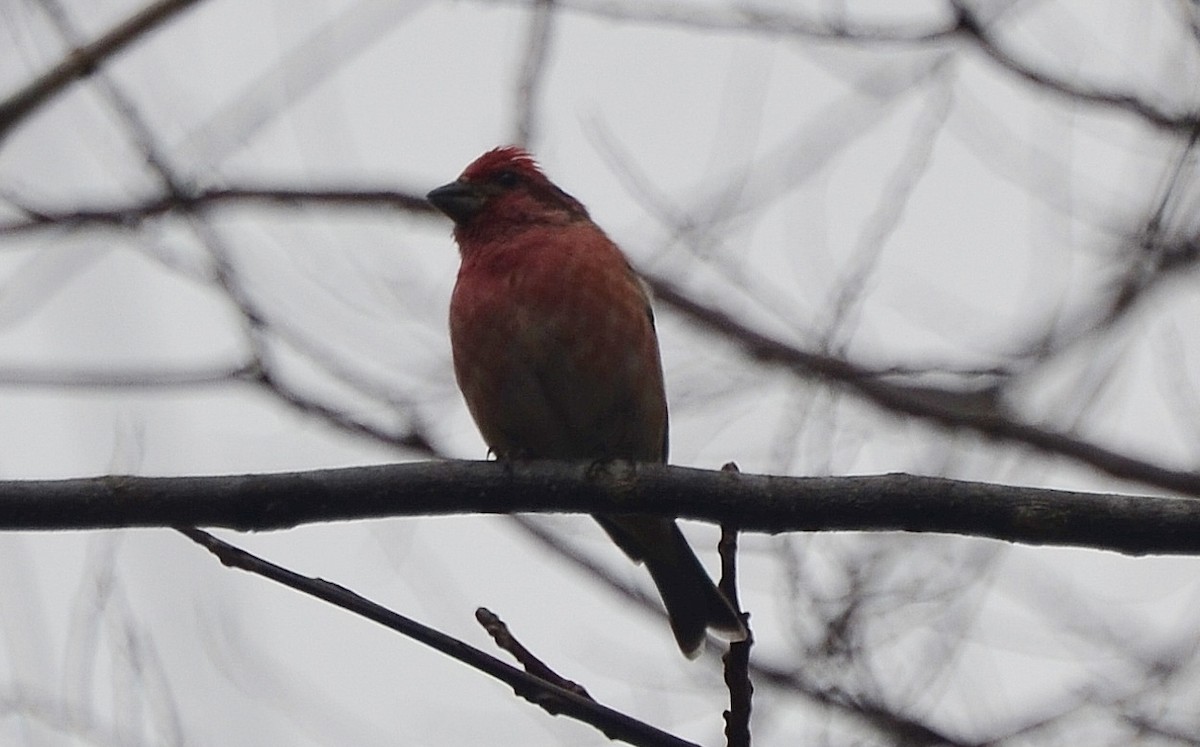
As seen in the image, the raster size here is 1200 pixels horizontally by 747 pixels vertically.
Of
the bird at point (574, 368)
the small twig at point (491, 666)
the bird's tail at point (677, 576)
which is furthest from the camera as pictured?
the bird's tail at point (677, 576)

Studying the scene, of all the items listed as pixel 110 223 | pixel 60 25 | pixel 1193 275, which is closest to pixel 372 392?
pixel 110 223

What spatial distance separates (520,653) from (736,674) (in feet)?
1.51

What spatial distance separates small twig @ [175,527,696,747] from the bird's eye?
4245 mm

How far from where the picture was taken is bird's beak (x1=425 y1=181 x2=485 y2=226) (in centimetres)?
718

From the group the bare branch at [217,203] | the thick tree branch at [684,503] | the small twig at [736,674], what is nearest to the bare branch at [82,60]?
the bare branch at [217,203]

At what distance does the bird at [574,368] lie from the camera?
20.4 ft

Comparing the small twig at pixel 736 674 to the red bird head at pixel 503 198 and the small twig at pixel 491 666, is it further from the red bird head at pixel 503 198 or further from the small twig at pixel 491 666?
the red bird head at pixel 503 198

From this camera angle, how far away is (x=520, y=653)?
3.41 metres

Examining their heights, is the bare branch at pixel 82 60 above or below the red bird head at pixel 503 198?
below

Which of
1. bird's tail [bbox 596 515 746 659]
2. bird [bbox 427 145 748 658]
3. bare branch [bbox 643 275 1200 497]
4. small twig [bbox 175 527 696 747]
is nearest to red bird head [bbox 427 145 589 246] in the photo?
bird [bbox 427 145 748 658]

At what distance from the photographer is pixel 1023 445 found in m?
6.10

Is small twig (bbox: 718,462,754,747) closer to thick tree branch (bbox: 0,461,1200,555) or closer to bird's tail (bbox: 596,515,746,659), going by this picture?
thick tree branch (bbox: 0,461,1200,555)

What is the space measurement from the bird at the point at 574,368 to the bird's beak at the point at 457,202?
0.32 m

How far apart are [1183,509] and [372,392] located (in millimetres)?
3885
